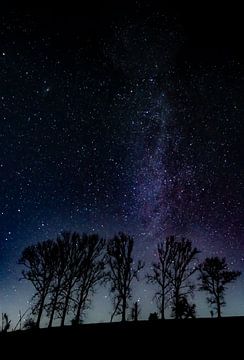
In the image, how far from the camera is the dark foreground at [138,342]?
24.5 feet

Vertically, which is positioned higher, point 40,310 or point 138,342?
point 40,310

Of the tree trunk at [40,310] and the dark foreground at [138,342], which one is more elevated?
the tree trunk at [40,310]

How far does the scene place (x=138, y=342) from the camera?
8.63m

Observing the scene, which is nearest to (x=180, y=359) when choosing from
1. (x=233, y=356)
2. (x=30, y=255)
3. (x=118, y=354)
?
(x=233, y=356)

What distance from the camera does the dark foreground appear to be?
747 centimetres

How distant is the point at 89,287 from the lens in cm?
2467

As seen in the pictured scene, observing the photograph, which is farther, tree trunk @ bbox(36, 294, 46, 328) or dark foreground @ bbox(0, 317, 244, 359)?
tree trunk @ bbox(36, 294, 46, 328)

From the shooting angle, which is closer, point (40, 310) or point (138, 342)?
point (138, 342)

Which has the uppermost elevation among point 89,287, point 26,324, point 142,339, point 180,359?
point 89,287

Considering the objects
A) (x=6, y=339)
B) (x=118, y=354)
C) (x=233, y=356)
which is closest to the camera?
(x=233, y=356)

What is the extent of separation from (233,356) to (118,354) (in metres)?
2.99

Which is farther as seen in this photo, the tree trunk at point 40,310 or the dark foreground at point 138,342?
the tree trunk at point 40,310

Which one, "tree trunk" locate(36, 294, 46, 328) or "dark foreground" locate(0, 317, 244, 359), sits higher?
"tree trunk" locate(36, 294, 46, 328)

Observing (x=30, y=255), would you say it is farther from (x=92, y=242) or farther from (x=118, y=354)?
(x=118, y=354)
